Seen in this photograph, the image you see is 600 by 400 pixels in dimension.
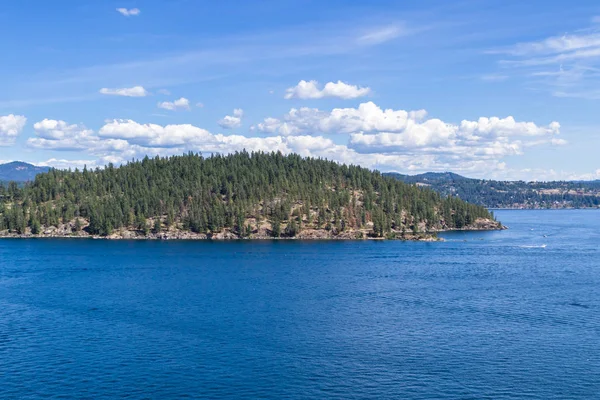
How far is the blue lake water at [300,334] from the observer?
7188cm

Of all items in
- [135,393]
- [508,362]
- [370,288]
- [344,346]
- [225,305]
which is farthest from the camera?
[370,288]

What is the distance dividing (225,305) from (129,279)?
146ft

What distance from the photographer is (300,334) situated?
93938 millimetres

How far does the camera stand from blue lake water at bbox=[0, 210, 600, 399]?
71.9m

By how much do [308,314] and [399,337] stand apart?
21.8 metres

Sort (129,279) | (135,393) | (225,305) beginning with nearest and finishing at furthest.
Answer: (135,393) → (225,305) → (129,279)

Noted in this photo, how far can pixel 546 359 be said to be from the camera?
81125 millimetres

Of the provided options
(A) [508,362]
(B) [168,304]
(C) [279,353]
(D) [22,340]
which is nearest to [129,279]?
(B) [168,304]

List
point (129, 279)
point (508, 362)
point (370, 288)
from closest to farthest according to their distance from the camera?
point (508, 362), point (370, 288), point (129, 279)

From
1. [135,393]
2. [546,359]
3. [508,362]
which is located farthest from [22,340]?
[546,359]

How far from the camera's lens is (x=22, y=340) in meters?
89.4

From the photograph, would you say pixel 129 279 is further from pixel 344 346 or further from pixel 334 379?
pixel 334 379

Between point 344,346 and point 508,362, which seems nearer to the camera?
point 508,362

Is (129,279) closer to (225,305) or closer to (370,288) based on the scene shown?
(225,305)
